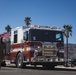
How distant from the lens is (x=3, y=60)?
25.8 m

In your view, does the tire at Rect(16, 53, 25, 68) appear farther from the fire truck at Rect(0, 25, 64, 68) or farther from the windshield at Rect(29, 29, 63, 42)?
the windshield at Rect(29, 29, 63, 42)

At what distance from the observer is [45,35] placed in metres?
22.3

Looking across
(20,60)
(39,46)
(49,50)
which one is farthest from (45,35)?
(20,60)

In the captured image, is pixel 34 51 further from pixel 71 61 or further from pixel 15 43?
pixel 71 61

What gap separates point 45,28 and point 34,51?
2164 millimetres

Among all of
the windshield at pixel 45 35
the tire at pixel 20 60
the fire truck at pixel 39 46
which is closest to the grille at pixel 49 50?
the fire truck at pixel 39 46

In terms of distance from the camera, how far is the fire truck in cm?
2165

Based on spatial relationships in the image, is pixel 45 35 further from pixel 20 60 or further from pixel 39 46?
pixel 20 60

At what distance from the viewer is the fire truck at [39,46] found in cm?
2165

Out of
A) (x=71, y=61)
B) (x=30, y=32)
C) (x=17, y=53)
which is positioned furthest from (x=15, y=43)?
(x=71, y=61)

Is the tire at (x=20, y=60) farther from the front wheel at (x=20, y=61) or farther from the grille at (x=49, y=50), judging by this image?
the grille at (x=49, y=50)

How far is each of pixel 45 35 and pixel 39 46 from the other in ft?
3.49

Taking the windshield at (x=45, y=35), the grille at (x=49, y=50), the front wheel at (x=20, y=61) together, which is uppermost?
the windshield at (x=45, y=35)

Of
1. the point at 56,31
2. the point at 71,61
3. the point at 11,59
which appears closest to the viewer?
the point at 56,31
